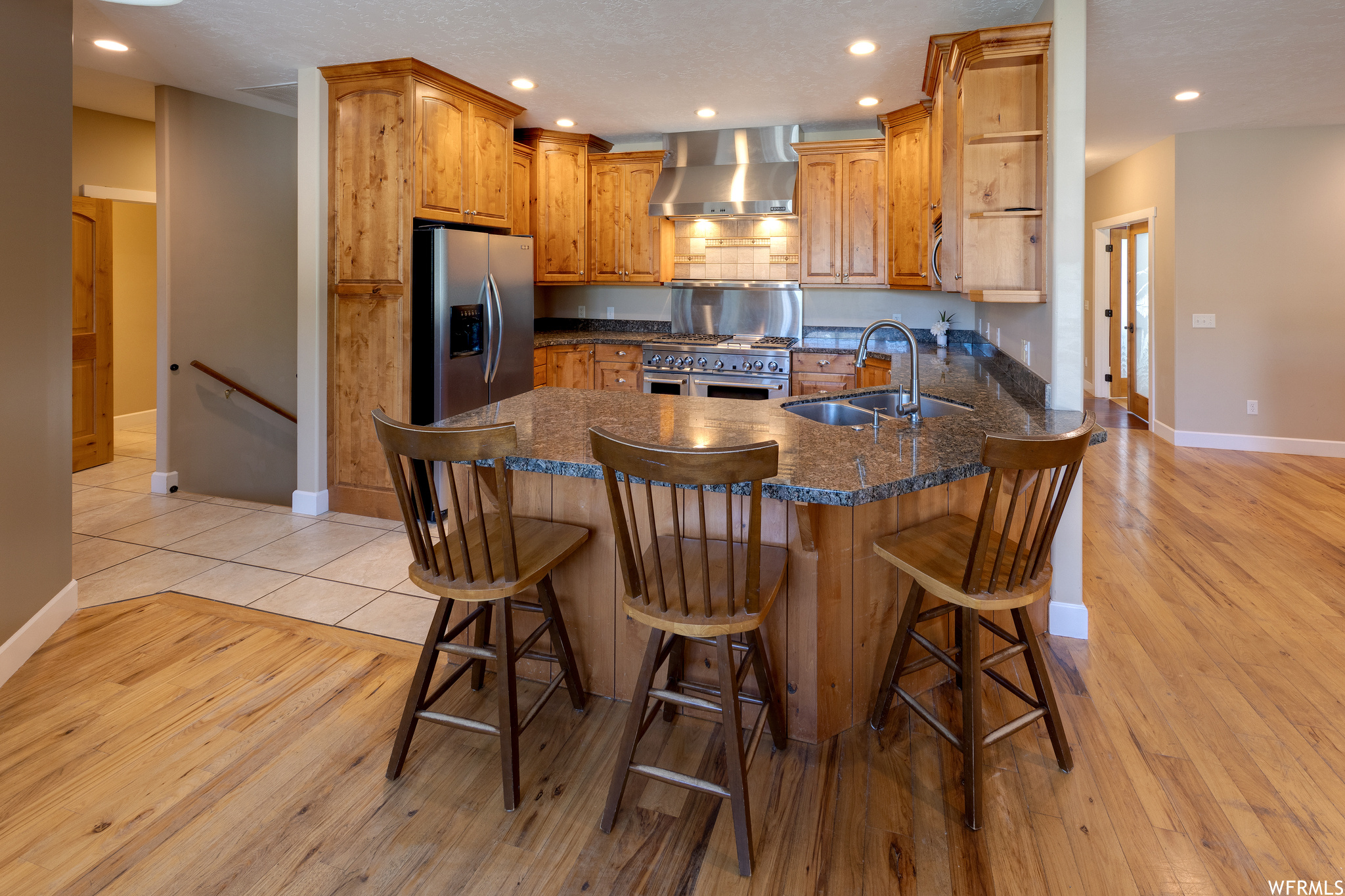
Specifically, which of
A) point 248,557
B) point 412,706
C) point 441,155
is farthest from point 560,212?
point 412,706

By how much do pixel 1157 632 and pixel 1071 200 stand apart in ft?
5.33

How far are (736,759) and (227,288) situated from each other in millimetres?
4879

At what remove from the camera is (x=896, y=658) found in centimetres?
207

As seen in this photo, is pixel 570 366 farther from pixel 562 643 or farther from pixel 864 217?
pixel 562 643

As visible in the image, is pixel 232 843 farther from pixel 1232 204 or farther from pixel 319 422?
pixel 1232 204

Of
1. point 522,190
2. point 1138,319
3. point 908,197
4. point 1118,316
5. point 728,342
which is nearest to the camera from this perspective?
point 908,197

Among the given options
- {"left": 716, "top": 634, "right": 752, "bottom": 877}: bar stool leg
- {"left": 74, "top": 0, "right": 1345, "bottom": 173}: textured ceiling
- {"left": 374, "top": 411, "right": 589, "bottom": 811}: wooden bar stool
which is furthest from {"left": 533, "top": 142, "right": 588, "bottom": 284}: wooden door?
{"left": 716, "top": 634, "right": 752, "bottom": 877}: bar stool leg

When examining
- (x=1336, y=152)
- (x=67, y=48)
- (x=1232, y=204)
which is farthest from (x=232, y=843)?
(x=1336, y=152)

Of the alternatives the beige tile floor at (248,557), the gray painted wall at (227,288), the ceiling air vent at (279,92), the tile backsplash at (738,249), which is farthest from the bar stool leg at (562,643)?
the tile backsplash at (738,249)

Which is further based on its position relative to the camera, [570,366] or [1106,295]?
[1106,295]

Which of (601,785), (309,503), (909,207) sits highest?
(909,207)

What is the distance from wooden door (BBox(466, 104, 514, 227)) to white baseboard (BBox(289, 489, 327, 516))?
1.86m

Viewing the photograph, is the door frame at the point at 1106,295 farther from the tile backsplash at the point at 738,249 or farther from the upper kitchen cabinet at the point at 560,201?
the upper kitchen cabinet at the point at 560,201

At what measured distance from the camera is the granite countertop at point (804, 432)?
1800 millimetres
